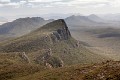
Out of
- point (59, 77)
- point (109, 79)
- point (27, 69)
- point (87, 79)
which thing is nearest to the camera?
point (109, 79)

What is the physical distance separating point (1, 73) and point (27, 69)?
1347cm

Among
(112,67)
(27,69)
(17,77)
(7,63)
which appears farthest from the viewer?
(7,63)

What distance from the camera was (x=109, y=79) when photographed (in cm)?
7931

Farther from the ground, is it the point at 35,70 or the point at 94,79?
the point at 94,79

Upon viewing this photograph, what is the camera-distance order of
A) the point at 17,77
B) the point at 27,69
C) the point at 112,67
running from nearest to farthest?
1. the point at 112,67
2. the point at 17,77
3. the point at 27,69

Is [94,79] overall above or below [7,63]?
above

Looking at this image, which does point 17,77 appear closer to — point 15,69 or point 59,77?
point 15,69

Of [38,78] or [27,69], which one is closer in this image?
[38,78]

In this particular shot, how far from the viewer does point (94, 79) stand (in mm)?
83812

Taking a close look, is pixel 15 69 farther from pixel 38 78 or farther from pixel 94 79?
pixel 94 79

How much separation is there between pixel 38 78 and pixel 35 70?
2927 cm

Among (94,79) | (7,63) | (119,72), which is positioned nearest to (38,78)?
(94,79)

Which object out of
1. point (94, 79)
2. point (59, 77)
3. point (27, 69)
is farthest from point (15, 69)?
point (94, 79)

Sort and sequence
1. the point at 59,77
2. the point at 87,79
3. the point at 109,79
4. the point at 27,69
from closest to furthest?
the point at 109,79 < the point at 87,79 < the point at 59,77 < the point at 27,69
